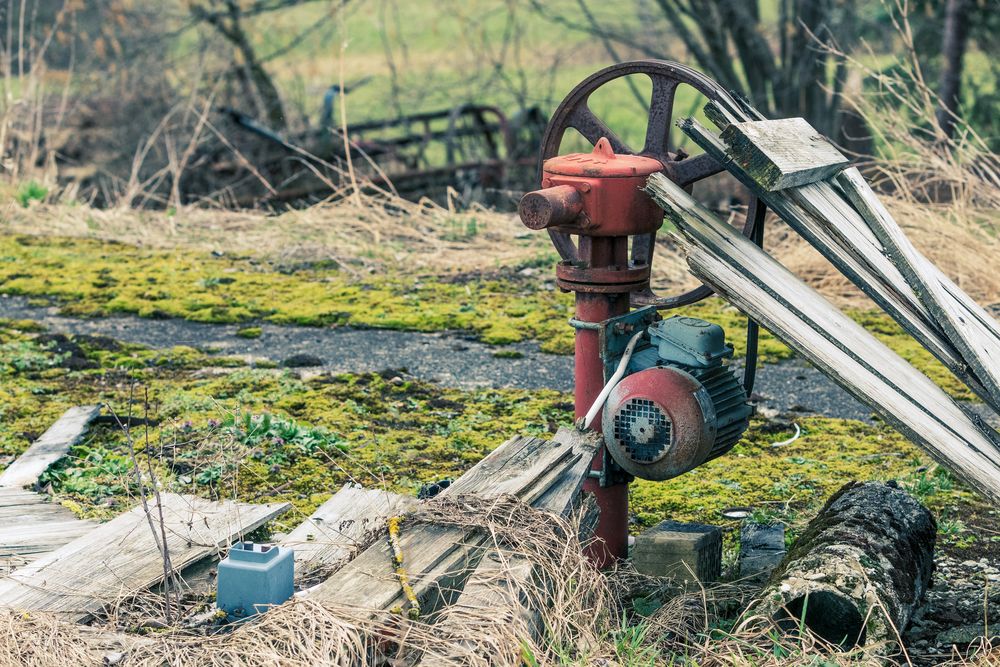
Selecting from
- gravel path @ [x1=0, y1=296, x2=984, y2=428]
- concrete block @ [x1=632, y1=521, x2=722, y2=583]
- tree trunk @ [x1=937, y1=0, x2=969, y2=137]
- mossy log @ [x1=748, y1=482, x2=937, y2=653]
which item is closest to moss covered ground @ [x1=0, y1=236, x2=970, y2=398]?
gravel path @ [x1=0, y1=296, x2=984, y2=428]

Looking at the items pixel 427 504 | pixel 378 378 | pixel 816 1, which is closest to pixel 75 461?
pixel 378 378

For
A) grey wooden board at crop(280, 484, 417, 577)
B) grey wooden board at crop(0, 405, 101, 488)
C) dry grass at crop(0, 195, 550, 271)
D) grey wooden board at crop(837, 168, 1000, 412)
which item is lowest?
dry grass at crop(0, 195, 550, 271)

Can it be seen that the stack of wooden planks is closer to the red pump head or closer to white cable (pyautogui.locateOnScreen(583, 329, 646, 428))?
the red pump head

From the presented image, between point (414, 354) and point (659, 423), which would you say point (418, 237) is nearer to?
point (414, 354)

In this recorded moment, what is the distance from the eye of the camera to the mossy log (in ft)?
9.14

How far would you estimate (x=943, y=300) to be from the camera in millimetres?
2916

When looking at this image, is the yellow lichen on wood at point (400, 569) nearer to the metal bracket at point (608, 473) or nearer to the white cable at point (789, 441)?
the metal bracket at point (608, 473)

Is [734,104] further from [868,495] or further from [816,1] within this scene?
[816,1]

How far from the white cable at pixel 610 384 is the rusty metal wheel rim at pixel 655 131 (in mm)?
197

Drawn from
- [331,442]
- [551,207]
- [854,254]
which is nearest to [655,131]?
[551,207]

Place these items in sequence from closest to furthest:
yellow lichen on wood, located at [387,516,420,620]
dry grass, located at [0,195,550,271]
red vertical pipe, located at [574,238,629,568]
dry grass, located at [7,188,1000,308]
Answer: yellow lichen on wood, located at [387,516,420,620], red vertical pipe, located at [574,238,629,568], dry grass, located at [7,188,1000,308], dry grass, located at [0,195,550,271]

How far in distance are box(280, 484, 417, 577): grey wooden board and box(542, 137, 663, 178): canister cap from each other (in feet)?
3.49

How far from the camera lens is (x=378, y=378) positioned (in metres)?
5.50

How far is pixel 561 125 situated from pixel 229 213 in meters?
6.54
